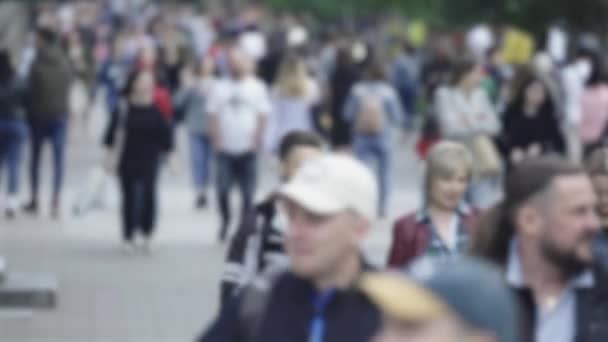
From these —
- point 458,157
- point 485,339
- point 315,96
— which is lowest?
point 485,339

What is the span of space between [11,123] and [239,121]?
9.10ft

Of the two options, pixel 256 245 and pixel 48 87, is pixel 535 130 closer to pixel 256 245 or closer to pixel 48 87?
pixel 48 87

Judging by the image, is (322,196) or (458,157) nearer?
(322,196)

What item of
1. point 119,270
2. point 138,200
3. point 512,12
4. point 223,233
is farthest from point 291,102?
point 512,12

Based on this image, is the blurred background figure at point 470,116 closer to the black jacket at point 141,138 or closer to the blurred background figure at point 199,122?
the black jacket at point 141,138

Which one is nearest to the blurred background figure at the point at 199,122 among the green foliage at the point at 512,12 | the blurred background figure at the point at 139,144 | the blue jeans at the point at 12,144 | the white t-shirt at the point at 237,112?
the blue jeans at the point at 12,144

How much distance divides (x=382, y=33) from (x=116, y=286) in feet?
113

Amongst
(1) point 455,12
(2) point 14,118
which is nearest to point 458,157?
(2) point 14,118

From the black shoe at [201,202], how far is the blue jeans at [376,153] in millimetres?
1598

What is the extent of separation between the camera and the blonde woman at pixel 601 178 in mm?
7305

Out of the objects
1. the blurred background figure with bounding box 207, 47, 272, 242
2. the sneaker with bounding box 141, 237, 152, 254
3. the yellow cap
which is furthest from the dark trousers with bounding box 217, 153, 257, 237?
the yellow cap

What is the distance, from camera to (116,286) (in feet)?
48.6

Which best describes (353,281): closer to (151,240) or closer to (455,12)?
(151,240)

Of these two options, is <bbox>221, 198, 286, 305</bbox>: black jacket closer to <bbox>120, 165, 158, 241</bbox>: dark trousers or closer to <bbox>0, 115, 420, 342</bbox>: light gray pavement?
<bbox>0, 115, 420, 342</bbox>: light gray pavement
